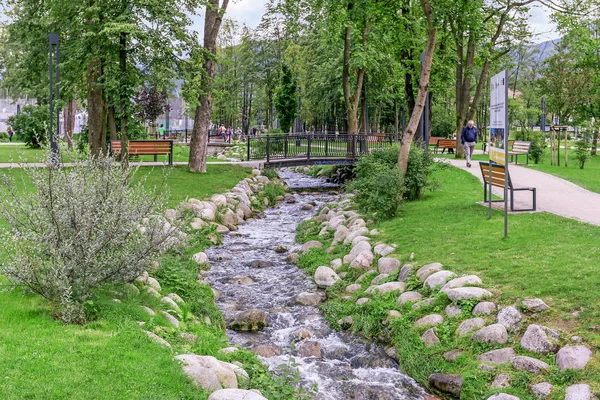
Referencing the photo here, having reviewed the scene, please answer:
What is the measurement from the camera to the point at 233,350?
6918mm

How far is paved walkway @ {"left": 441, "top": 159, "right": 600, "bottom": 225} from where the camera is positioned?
11758mm

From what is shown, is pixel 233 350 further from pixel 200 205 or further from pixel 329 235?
pixel 200 205

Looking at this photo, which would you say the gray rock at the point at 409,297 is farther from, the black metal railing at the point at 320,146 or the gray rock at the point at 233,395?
the black metal railing at the point at 320,146

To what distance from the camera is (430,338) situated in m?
7.33

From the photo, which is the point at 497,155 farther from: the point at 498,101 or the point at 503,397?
the point at 503,397

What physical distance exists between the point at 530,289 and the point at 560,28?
20.4m

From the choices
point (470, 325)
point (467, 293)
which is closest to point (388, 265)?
point (467, 293)

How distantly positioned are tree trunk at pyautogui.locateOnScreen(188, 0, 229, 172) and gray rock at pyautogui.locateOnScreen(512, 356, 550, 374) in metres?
15.3

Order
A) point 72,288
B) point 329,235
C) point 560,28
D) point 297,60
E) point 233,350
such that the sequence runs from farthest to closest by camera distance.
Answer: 1. point 297,60
2. point 560,28
3. point 329,235
4. point 233,350
5. point 72,288

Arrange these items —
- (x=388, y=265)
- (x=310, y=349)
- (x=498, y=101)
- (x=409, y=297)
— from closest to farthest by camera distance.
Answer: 1. (x=310, y=349)
2. (x=409, y=297)
3. (x=388, y=265)
4. (x=498, y=101)

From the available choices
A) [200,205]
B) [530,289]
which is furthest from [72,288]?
[200,205]

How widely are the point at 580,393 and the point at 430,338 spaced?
203cm

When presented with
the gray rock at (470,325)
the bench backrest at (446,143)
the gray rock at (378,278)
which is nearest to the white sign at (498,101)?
the gray rock at (378,278)

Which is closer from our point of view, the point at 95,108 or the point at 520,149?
the point at 95,108
